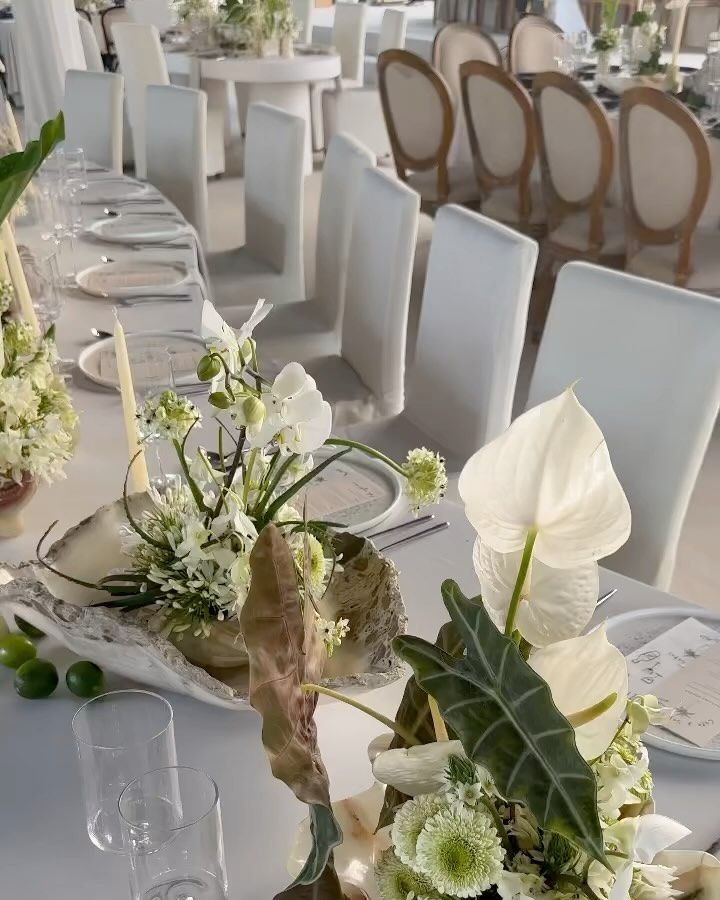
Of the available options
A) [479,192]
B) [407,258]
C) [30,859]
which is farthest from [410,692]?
[479,192]

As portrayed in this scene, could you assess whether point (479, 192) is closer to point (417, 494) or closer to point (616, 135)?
point (616, 135)

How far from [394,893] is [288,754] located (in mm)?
124

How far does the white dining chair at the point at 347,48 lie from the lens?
6.88 meters

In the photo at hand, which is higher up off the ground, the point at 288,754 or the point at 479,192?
the point at 288,754

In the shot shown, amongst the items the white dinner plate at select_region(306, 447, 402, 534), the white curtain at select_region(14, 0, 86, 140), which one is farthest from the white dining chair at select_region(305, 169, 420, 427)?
the white curtain at select_region(14, 0, 86, 140)

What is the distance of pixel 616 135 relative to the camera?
3.80 m

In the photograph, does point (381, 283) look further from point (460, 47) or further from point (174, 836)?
point (460, 47)

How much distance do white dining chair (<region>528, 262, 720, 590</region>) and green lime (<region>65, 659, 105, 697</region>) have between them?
39.4 inches

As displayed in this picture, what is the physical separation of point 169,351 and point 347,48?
5.74 m

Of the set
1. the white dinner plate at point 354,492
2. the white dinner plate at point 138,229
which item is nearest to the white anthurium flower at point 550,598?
the white dinner plate at point 354,492

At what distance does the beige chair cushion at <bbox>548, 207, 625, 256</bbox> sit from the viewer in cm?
369

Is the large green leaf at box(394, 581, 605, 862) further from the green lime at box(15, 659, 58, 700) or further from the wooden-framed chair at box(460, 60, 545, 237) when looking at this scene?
the wooden-framed chair at box(460, 60, 545, 237)

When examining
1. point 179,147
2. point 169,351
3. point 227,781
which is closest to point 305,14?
point 179,147

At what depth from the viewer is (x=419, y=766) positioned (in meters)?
0.62
